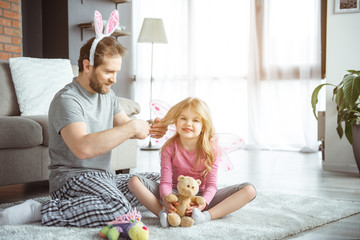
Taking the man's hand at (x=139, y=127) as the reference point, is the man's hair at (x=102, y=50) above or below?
above

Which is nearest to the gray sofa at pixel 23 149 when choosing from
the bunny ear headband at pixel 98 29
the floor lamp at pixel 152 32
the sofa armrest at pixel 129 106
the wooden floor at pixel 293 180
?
the wooden floor at pixel 293 180

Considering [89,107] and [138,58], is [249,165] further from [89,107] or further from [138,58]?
[138,58]

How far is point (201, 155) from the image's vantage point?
173 cm

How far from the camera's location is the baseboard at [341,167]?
10.3ft

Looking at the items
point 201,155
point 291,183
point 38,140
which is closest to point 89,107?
point 201,155

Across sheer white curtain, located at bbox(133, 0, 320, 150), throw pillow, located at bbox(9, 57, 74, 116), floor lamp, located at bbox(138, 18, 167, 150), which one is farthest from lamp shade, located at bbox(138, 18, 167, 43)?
A: throw pillow, located at bbox(9, 57, 74, 116)

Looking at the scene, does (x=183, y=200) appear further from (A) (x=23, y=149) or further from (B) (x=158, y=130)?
(A) (x=23, y=149)

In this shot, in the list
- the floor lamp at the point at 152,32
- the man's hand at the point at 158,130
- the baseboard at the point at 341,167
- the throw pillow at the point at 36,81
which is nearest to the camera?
the man's hand at the point at 158,130

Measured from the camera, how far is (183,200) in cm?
155

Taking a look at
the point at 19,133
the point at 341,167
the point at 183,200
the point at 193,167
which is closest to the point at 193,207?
the point at 183,200

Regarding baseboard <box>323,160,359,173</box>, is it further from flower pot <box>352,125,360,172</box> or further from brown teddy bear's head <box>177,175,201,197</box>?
brown teddy bear's head <box>177,175,201,197</box>

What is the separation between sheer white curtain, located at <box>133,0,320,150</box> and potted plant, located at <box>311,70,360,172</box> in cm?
145

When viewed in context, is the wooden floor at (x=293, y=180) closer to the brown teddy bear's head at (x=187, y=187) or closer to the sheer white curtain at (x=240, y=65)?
the brown teddy bear's head at (x=187, y=187)

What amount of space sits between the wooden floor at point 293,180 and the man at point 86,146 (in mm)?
618
